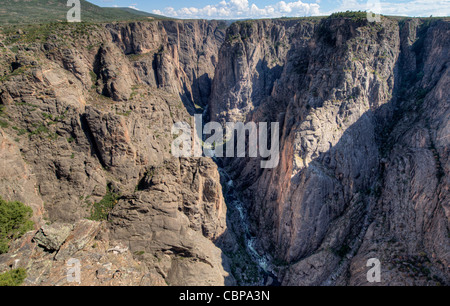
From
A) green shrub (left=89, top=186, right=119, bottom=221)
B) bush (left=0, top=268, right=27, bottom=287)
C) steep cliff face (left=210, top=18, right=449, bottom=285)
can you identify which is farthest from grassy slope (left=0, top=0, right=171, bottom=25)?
steep cliff face (left=210, top=18, right=449, bottom=285)

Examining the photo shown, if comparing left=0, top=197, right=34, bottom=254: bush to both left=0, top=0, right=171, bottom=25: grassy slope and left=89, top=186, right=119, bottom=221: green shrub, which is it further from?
left=0, top=0, right=171, bottom=25: grassy slope

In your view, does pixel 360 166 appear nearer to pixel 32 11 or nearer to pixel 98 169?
pixel 98 169

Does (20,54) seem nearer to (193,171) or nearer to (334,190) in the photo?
(193,171)

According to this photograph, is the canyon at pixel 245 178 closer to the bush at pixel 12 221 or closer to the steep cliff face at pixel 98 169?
the steep cliff face at pixel 98 169

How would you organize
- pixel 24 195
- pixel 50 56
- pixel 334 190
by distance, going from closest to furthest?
pixel 24 195
pixel 50 56
pixel 334 190

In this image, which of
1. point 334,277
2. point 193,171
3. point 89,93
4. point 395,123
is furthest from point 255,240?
point 89,93
